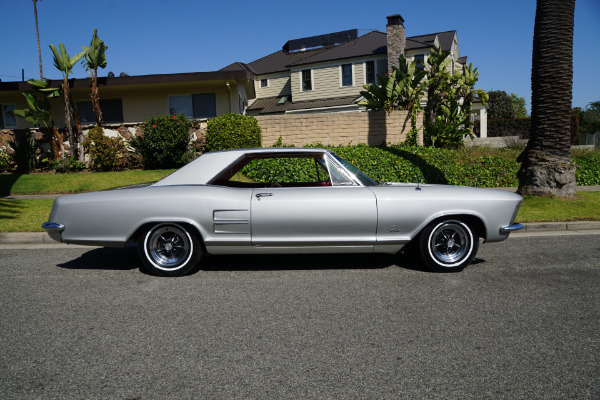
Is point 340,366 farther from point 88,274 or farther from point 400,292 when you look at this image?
point 88,274

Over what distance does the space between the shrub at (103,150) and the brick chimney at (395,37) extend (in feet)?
58.4

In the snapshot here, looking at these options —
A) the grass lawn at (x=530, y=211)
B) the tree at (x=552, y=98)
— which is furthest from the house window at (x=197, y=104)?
the tree at (x=552, y=98)

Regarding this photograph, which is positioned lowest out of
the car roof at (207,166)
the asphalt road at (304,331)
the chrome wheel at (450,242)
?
the asphalt road at (304,331)

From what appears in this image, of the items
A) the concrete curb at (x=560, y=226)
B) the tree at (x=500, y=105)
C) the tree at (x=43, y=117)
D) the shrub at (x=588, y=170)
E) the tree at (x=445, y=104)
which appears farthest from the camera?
the tree at (x=500, y=105)

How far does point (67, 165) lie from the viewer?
50.9ft

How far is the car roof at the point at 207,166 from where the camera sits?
5.67m

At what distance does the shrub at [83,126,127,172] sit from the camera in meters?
15.5

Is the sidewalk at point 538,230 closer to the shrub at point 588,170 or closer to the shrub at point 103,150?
the shrub at point 588,170

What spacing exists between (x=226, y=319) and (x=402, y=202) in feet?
8.06

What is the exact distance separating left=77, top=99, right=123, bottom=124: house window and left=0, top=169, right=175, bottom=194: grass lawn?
19.7ft

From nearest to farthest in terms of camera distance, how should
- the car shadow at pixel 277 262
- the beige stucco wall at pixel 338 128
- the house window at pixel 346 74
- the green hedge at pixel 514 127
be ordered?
the car shadow at pixel 277 262 < the beige stucco wall at pixel 338 128 < the green hedge at pixel 514 127 < the house window at pixel 346 74

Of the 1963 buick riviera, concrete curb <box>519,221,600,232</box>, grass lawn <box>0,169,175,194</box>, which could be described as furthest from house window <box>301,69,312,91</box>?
the 1963 buick riviera

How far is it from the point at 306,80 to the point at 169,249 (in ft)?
91.6

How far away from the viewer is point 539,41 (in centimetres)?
984
